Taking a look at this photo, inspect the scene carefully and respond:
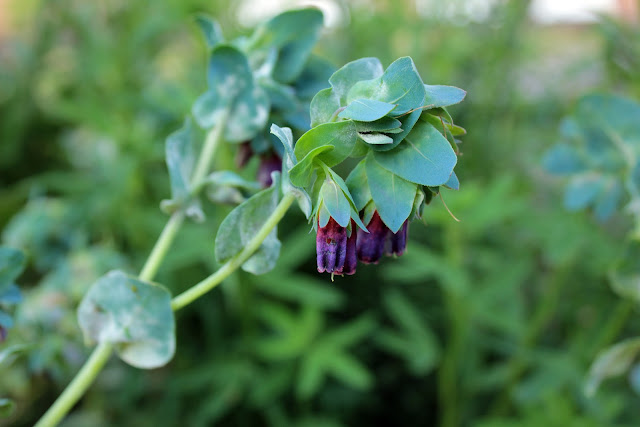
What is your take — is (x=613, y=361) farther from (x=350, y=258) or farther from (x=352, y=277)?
(x=352, y=277)

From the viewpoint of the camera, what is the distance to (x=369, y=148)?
1.71 ft

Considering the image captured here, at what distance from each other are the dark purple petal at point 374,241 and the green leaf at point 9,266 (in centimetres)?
37

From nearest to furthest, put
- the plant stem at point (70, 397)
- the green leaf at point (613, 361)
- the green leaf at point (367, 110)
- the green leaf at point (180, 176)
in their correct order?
1. the green leaf at point (367, 110)
2. the plant stem at point (70, 397)
3. the green leaf at point (180, 176)
4. the green leaf at point (613, 361)

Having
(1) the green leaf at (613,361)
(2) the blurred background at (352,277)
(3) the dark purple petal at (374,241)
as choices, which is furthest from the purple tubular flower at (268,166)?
(1) the green leaf at (613,361)

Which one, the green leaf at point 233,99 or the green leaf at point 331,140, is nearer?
the green leaf at point 331,140

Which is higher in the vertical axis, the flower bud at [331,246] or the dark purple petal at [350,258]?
the flower bud at [331,246]

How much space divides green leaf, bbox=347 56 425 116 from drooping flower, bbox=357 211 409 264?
0.10 meters

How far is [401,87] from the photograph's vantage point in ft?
1.56

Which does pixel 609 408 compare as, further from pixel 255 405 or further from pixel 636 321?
pixel 255 405

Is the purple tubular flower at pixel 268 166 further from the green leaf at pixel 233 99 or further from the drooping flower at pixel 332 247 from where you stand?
the drooping flower at pixel 332 247

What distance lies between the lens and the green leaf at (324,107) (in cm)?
53

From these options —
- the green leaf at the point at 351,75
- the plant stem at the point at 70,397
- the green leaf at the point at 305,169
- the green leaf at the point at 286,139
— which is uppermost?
the green leaf at the point at 351,75

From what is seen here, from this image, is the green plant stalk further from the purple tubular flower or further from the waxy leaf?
the waxy leaf

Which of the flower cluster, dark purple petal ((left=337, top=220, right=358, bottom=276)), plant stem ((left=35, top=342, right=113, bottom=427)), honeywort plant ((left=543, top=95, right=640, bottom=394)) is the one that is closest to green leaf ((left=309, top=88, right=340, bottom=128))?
the flower cluster
